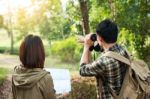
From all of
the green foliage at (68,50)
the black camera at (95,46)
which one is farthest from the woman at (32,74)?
the green foliage at (68,50)

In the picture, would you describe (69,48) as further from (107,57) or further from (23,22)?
(107,57)

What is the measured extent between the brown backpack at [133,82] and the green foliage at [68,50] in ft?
55.9

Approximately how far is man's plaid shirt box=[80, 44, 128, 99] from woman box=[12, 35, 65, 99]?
0.33 meters

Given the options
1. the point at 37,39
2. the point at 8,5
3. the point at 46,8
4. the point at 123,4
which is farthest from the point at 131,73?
the point at 8,5

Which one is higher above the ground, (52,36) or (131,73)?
(131,73)

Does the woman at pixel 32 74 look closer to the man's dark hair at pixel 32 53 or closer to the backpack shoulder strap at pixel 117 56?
the man's dark hair at pixel 32 53

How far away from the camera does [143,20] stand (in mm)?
13695

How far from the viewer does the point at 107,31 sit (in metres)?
3.44

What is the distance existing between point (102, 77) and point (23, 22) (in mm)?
24012

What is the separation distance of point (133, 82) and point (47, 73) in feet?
2.31

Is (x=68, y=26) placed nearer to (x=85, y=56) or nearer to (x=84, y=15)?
(x=84, y=15)

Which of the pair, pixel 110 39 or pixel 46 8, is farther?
pixel 46 8

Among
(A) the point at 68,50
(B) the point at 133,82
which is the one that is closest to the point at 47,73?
(B) the point at 133,82

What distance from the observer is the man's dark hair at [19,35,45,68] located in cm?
354
